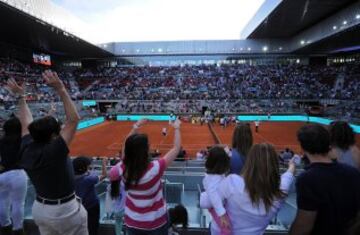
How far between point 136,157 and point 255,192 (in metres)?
1.20

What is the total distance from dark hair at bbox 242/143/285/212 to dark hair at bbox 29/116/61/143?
1.97m

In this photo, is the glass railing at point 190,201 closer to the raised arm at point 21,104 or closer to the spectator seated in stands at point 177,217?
the spectator seated in stands at point 177,217

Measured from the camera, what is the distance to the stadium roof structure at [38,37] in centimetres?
2786

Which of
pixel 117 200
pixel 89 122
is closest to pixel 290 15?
pixel 89 122

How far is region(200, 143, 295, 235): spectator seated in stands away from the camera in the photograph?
2.58 m

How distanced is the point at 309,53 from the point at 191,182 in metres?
53.0

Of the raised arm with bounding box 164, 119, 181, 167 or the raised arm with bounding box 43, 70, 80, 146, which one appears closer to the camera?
the raised arm with bounding box 43, 70, 80, 146

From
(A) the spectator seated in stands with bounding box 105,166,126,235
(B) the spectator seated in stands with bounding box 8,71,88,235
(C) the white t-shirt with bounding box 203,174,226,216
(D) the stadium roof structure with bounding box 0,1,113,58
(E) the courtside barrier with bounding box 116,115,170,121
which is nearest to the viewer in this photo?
(C) the white t-shirt with bounding box 203,174,226,216

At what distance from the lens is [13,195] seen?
441 centimetres

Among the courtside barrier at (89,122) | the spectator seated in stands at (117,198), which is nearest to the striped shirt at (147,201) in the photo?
the spectator seated in stands at (117,198)

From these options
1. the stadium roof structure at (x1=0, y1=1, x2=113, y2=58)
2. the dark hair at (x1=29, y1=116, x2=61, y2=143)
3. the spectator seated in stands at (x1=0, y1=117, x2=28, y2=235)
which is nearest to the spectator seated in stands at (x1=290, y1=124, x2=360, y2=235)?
A: the dark hair at (x1=29, y1=116, x2=61, y2=143)

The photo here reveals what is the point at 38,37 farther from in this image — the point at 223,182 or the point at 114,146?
the point at 223,182

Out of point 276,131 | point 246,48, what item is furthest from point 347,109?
point 246,48

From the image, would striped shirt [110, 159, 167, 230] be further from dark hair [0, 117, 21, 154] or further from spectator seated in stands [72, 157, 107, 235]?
dark hair [0, 117, 21, 154]
